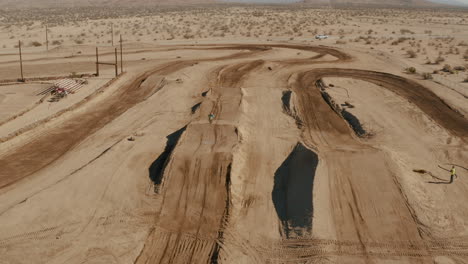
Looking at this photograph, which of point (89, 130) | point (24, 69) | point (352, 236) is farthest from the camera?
point (24, 69)

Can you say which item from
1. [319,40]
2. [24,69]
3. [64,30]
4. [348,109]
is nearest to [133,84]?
[24,69]

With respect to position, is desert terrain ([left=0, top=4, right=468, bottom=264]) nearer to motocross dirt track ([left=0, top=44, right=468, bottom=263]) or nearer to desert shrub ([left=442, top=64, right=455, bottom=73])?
motocross dirt track ([left=0, top=44, right=468, bottom=263])

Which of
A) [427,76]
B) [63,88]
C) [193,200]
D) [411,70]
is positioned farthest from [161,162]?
[411,70]

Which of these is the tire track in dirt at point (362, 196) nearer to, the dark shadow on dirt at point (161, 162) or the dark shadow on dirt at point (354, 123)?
the dark shadow on dirt at point (354, 123)

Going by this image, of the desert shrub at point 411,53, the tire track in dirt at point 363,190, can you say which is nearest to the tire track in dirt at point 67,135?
the tire track in dirt at point 363,190

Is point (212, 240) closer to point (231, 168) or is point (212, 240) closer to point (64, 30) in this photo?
point (231, 168)

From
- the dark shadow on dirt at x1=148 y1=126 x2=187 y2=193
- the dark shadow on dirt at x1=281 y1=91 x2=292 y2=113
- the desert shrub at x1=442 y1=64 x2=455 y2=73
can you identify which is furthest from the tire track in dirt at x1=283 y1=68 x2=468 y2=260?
the desert shrub at x1=442 y1=64 x2=455 y2=73

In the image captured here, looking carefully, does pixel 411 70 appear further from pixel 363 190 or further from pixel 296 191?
pixel 296 191
